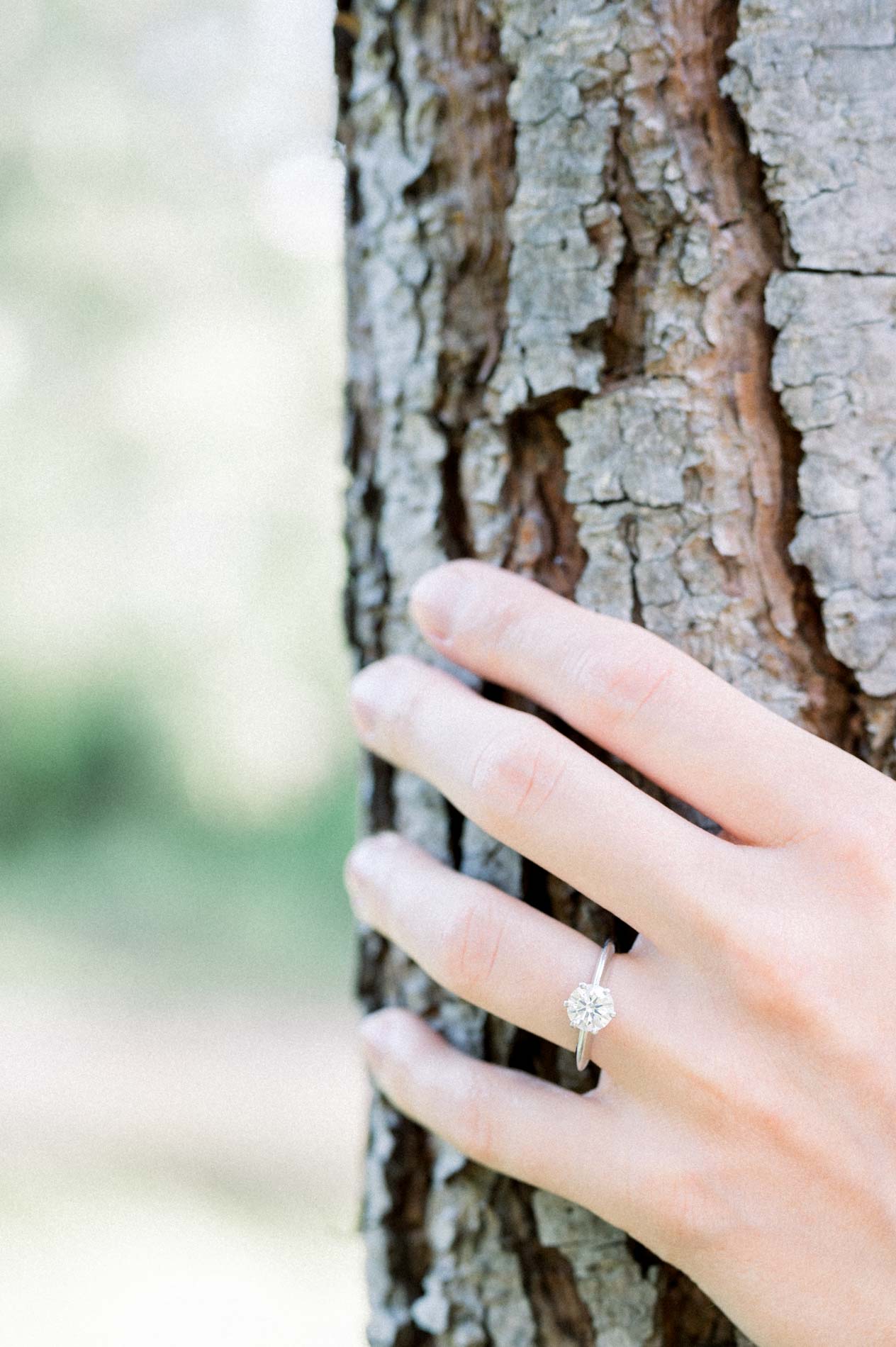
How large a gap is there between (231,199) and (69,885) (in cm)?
475

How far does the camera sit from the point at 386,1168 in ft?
3.26

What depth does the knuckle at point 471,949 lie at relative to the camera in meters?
0.78

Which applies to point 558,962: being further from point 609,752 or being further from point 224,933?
point 224,933

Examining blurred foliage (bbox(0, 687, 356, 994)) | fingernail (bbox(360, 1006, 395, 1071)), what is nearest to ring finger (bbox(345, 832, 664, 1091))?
fingernail (bbox(360, 1006, 395, 1071))

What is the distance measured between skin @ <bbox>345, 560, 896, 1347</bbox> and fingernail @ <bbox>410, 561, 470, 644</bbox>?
0.19 ft

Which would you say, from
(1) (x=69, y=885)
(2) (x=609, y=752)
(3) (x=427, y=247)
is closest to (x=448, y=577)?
(2) (x=609, y=752)

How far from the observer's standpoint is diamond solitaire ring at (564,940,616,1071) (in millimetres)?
723

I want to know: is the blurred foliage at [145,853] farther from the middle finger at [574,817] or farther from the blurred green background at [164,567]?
the middle finger at [574,817]

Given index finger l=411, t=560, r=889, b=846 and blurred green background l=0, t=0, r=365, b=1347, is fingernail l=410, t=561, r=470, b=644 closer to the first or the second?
index finger l=411, t=560, r=889, b=846

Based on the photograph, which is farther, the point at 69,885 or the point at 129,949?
the point at 69,885

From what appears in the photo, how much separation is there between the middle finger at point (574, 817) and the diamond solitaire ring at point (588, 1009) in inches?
2.0

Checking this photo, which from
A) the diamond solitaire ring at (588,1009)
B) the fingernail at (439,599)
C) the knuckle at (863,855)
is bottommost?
the diamond solitaire ring at (588,1009)

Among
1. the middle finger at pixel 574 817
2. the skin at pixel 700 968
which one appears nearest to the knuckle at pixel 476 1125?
the skin at pixel 700 968

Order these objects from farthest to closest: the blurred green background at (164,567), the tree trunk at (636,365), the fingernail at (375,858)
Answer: the blurred green background at (164,567), the fingernail at (375,858), the tree trunk at (636,365)
